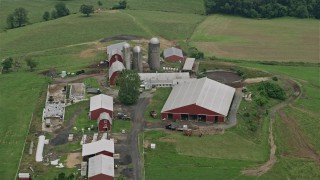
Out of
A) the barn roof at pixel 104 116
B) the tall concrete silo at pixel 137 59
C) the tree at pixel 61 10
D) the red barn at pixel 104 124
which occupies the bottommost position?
the red barn at pixel 104 124

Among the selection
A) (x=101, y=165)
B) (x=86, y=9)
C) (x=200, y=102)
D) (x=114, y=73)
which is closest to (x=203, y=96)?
(x=200, y=102)

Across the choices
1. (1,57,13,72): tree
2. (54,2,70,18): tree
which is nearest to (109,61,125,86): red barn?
(1,57,13,72): tree

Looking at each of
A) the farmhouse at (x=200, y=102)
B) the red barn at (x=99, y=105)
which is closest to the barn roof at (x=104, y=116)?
the red barn at (x=99, y=105)

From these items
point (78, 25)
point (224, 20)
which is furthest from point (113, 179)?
point (224, 20)

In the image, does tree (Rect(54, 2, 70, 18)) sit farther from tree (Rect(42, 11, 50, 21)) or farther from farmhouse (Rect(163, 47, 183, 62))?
farmhouse (Rect(163, 47, 183, 62))

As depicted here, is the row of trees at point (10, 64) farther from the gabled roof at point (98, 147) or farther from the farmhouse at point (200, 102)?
the gabled roof at point (98, 147)

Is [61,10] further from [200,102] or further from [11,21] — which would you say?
[200,102]

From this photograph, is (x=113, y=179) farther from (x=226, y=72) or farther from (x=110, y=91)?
(x=226, y=72)
